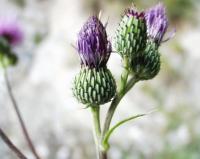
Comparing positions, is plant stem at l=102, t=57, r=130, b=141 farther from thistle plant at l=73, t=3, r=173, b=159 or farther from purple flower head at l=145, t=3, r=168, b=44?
purple flower head at l=145, t=3, r=168, b=44

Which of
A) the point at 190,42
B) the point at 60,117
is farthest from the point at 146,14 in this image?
the point at 190,42

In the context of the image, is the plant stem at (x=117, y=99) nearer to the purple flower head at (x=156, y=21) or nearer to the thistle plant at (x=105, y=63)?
the thistle plant at (x=105, y=63)

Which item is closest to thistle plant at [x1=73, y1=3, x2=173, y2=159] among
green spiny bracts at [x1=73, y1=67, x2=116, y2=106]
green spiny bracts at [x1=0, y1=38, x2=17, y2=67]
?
green spiny bracts at [x1=73, y1=67, x2=116, y2=106]

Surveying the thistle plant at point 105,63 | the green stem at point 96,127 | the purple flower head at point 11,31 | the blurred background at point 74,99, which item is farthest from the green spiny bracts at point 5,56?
the blurred background at point 74,99

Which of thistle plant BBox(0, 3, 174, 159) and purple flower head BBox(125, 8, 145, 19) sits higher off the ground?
purple flower head BBox(125, 8, 145, 19)

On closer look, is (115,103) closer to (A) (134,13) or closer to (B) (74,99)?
(A) (134,13)

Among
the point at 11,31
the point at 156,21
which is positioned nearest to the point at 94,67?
the point at 156,21
